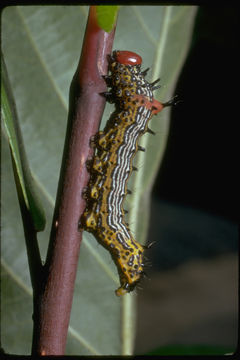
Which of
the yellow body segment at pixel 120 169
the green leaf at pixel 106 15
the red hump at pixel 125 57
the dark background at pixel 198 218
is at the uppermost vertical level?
the green leaf at pixel 106 15

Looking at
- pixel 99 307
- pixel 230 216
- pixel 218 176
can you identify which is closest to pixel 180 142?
pixel 218 176

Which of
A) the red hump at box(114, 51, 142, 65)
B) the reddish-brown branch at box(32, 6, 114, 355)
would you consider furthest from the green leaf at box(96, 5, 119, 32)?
the red hump at box(114, 51, 142, 65)

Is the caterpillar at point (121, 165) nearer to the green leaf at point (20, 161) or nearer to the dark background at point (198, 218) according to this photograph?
the green leaf at point (20, 161)

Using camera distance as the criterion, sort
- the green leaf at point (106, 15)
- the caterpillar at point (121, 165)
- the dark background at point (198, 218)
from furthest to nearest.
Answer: the dark background at point (198, 218), the caterpillar at point (121, 165), the green leaf at point (106, 15)

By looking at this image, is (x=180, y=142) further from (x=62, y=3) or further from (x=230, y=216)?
(x=62, y=3)

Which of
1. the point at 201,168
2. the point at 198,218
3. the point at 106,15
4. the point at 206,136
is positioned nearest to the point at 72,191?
the point at 106,15

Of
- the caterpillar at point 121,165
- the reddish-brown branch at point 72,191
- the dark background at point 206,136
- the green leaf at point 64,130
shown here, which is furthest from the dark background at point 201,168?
the reddish-brown branch at point 72,191
